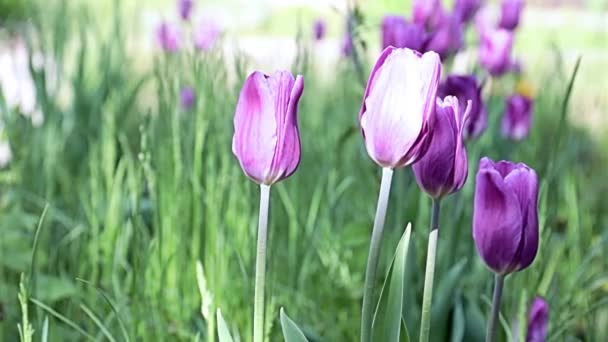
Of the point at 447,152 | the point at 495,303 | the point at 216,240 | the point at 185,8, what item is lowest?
the point at 216,240

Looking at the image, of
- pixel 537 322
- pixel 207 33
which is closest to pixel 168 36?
pixel 207 33

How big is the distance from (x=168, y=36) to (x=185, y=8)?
0.45 ft

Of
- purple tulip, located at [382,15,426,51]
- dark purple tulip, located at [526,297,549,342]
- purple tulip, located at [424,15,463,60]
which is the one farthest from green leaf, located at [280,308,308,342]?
purple tulip, located at [424,15,463,60]

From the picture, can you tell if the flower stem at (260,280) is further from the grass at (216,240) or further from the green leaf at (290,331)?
the grass at (216,240)

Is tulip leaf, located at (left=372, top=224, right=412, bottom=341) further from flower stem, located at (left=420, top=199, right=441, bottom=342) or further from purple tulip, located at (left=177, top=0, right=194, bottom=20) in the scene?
purple tulip, located at (left=177, top=0, right=194, bottom=20)

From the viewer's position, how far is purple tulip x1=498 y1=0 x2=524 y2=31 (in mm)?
1549

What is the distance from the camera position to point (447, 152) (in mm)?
653

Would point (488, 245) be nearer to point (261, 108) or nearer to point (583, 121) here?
point (261, 108)

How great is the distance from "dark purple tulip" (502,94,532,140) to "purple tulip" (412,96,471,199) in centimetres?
104

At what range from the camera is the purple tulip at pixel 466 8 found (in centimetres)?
145

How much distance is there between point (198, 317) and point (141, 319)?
0.19 m

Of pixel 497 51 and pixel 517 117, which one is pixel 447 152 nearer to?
pixel 497 51

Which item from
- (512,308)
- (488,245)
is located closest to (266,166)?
(488,245)

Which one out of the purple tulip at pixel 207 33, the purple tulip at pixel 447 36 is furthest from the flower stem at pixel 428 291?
the purple tulip at pixel 207 33
